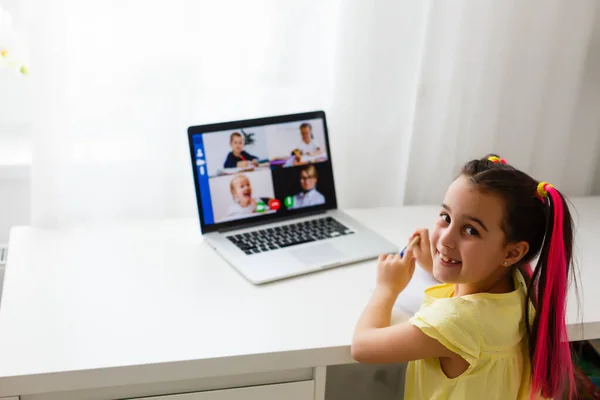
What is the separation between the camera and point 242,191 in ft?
4.47

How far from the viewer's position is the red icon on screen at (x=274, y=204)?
139cm

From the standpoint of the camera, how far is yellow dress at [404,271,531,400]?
979 millimetres

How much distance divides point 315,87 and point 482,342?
67cm

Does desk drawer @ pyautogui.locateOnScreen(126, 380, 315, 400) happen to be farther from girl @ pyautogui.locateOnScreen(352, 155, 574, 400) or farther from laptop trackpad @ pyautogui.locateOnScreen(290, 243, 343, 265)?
laptop trackpad @ pyautogui.locateOnScreen(290, 243, 343, 265)

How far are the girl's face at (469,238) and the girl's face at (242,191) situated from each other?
0.44 metres

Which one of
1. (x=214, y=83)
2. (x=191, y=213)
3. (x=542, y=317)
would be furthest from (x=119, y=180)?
(x=542, y=317)

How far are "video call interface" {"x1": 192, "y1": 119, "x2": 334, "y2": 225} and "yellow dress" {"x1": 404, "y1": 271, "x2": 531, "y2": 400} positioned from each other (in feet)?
1.37

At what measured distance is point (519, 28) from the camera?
4.88 feet

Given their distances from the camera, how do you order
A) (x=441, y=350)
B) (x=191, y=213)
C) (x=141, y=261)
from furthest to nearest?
(x=191, y=213), (x=141, y=261), (x=441, y=350)

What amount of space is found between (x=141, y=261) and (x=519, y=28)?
0.89 meters

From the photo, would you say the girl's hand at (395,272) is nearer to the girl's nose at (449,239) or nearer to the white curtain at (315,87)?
the girl's nose at (449,239)

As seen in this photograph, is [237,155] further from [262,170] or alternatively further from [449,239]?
[449,239]

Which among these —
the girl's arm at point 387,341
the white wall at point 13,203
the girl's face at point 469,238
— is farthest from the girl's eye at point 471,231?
the white wall at point 13,203

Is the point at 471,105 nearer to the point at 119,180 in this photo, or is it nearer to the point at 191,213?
the point at 191,213
